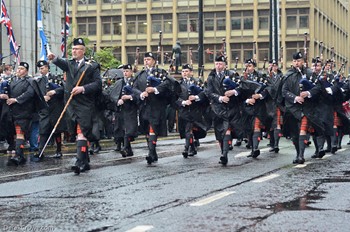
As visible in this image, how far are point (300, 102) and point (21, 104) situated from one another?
5.32 meters

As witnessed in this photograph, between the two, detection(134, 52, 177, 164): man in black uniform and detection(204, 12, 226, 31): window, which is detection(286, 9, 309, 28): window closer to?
detection(204, 12, 226, 31): window

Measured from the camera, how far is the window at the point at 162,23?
8656 centimetres

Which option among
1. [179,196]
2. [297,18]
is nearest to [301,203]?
[179,196]

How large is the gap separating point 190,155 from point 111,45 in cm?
7071

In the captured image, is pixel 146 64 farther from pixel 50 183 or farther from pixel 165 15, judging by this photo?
pixel 165 15

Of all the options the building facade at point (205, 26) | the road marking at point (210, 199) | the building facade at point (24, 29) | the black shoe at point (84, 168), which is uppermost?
the building facade at point (205, 26)

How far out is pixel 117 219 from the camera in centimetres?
843

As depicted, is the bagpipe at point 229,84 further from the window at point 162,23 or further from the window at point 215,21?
the window at point 162,23

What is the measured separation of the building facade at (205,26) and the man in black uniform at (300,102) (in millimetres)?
65326

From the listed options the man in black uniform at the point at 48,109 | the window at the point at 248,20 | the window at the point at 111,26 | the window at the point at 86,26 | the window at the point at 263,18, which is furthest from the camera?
the window at the point at 86,26

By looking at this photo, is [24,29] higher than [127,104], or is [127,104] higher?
[24,29]

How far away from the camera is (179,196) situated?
10.3m

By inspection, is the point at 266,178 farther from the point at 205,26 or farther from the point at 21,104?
the point at 205,26

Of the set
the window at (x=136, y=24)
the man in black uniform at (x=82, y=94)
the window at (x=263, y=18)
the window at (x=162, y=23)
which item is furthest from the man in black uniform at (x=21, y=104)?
the window at (x=136, y=24)
